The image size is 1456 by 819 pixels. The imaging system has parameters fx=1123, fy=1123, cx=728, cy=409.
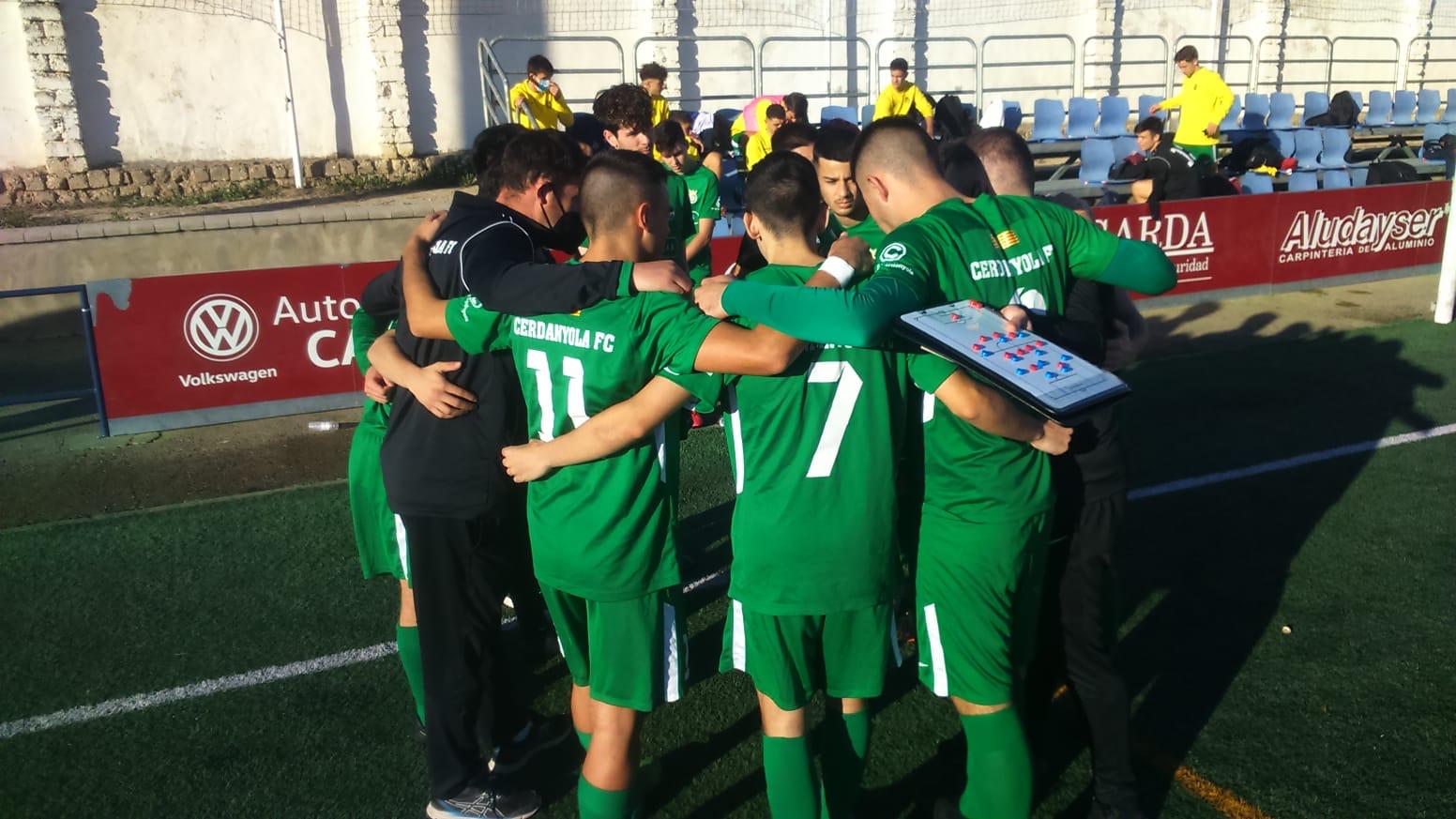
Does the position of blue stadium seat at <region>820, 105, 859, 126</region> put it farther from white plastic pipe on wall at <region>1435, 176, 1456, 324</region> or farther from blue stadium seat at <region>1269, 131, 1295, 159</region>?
white plastic pipe on wall at <region>1435, 176, 1456, 324</region>

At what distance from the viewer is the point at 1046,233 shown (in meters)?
3.31

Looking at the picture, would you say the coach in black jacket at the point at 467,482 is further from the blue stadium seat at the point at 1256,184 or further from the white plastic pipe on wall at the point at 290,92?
the white plastic pipe on wall at the point at 290,92

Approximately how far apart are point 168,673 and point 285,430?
3926mm

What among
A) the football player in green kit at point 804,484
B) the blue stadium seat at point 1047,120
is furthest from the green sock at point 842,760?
the blue stadium seat at point 1047,120

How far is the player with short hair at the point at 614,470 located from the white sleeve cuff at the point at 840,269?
278 millimetres

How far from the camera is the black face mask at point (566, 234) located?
148 inches

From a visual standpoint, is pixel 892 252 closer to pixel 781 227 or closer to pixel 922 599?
pixel 781 227

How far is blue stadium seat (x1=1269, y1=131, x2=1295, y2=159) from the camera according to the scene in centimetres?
Answer: 1781

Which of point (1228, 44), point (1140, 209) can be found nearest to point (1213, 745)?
point (1140, 209)

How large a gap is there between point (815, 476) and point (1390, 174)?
14798 millimetres

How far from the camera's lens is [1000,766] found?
3184 millimetres

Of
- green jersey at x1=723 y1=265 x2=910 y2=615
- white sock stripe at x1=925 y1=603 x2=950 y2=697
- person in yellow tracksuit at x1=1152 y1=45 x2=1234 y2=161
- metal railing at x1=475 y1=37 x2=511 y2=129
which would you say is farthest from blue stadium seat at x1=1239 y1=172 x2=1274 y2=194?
green jersey at x1=723 y1=265 x2=910 y2=615

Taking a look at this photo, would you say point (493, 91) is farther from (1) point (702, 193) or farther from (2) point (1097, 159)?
(1) point (702, 193)

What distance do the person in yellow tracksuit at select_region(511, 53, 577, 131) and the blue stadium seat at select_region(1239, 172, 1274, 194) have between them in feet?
30.3
